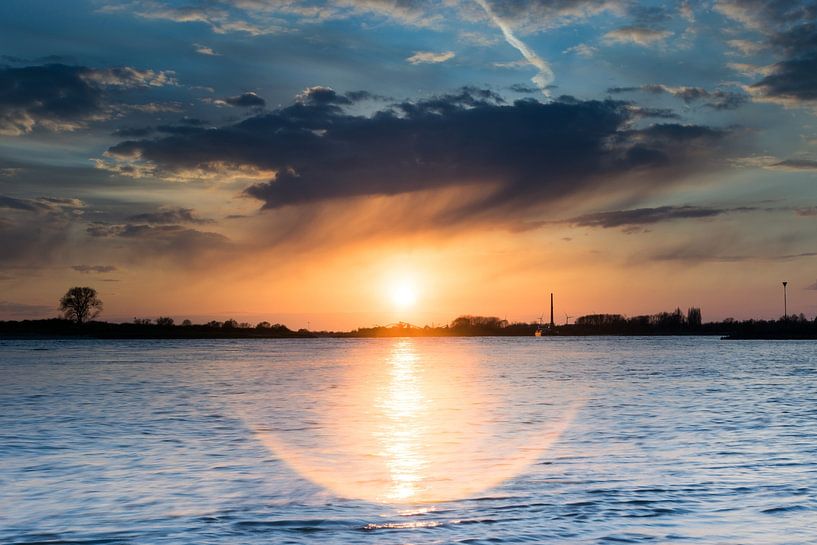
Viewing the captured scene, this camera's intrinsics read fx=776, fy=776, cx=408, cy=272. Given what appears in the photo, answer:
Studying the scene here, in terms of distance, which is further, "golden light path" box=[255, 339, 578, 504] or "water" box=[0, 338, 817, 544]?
"golden light path" box=[255, 339, 578, 504]

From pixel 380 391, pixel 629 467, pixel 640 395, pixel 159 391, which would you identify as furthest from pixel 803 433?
pixel 159 391

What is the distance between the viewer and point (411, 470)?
21203 millimetres

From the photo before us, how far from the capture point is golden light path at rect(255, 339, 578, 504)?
19.0 meters

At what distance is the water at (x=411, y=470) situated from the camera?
14234mm

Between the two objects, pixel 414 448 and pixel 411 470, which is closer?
pixel 411 470

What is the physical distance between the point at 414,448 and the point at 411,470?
181 inches

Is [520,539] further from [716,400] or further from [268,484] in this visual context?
[716,400]

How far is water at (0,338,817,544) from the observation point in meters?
14.2

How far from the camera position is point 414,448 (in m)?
25.8

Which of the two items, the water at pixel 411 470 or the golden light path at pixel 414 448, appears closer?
the water at pixel 411 470

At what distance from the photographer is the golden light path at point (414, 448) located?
748 inches

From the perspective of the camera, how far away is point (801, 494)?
1703 centimetres

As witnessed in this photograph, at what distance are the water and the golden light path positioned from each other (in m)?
0.10

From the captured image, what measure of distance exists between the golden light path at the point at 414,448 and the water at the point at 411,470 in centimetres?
10
